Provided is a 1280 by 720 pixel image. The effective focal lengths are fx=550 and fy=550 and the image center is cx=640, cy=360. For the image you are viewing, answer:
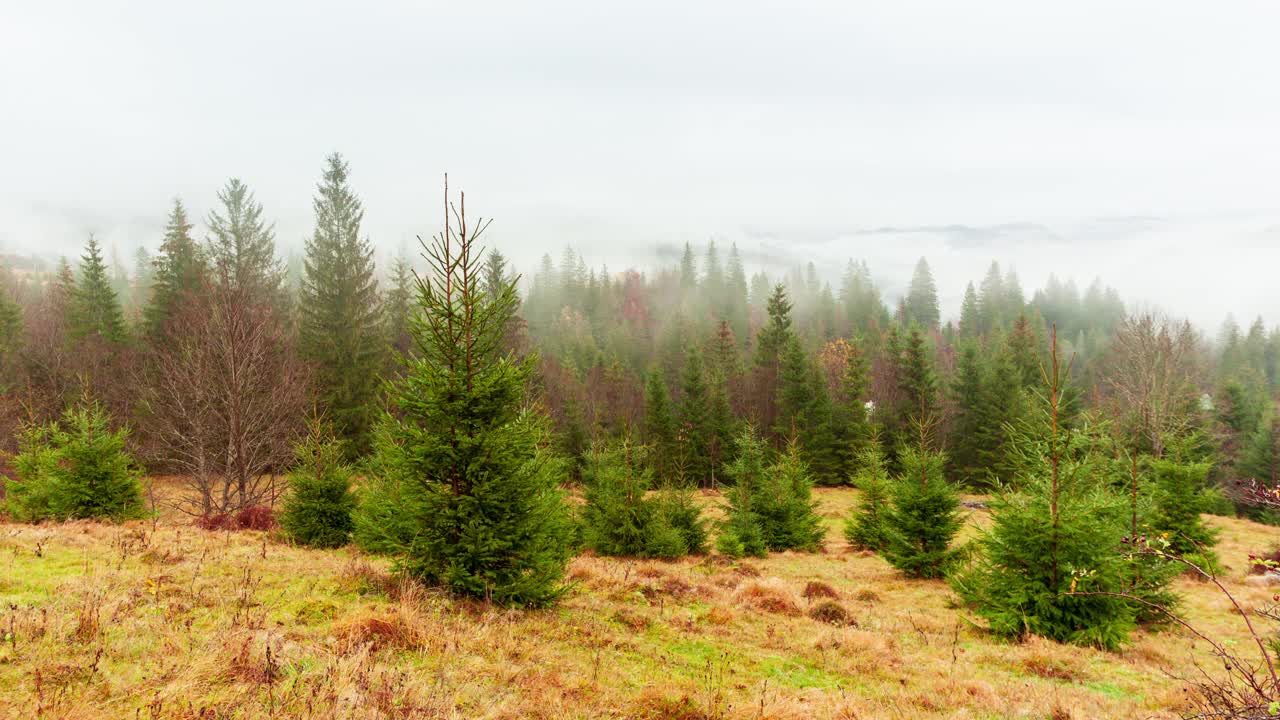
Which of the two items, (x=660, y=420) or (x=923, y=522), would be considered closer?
(x=923, y=522)

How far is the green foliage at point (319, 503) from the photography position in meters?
14.7

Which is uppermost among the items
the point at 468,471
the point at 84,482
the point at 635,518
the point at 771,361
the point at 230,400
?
the point at 468,471

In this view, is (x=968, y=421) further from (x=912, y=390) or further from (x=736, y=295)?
(x=736, y=295)

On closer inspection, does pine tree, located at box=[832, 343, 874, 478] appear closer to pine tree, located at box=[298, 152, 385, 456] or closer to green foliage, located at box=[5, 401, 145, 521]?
pine tree, located at box=[298, 152, 385, 456]

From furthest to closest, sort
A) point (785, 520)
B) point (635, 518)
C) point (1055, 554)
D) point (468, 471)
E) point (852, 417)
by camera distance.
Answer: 1. point (852, 417)
2. point (785, 520)
3. point (635, 518)
4. point (1055, 554)
5. point (468, 471)

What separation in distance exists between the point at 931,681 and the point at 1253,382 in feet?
319

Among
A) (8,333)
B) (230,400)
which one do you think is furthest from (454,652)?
(8,333)

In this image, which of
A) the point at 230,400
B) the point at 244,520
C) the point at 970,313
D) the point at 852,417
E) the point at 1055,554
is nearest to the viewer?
the point at 1055,554

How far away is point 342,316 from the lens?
34.7 meters

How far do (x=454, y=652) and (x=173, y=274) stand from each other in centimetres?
4199

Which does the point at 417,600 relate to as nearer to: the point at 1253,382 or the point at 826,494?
the point at 826,494

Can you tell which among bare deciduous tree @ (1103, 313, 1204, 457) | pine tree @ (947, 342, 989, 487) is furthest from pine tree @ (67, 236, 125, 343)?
bare deciduous tree @ (1103, 313, 1204, 457)

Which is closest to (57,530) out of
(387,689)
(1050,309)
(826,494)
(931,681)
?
(387,689)

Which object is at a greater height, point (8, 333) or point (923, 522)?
point (8, 333)
